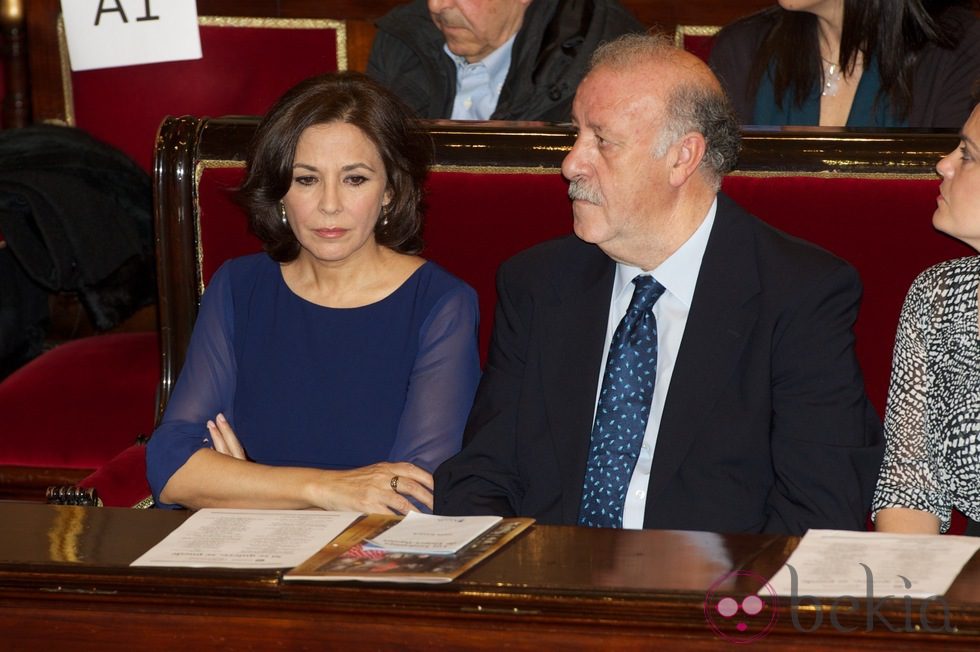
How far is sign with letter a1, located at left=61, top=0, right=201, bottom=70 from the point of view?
324cm

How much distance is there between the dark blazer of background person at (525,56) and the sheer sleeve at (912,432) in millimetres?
1178

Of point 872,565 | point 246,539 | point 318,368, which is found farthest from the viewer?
point 318,368

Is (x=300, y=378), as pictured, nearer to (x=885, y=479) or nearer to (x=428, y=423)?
(x=428, y=423)

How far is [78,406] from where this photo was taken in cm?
313

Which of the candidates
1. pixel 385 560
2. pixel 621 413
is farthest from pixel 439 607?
pixel 621 413

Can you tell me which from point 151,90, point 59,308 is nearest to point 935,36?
point 151,90

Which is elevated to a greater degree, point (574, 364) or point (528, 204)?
point (528, 204)

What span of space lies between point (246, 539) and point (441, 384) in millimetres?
816

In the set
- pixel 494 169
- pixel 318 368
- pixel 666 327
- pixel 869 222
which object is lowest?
pixel 318 368

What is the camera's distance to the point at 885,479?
2.20 metres

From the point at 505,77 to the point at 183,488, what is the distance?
1.45 meters

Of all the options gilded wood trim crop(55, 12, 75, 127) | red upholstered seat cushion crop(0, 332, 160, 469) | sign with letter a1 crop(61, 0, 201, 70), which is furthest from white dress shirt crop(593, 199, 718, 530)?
gilded wood trim crop(55, 12, 75, 127)

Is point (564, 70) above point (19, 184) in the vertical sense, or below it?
above
